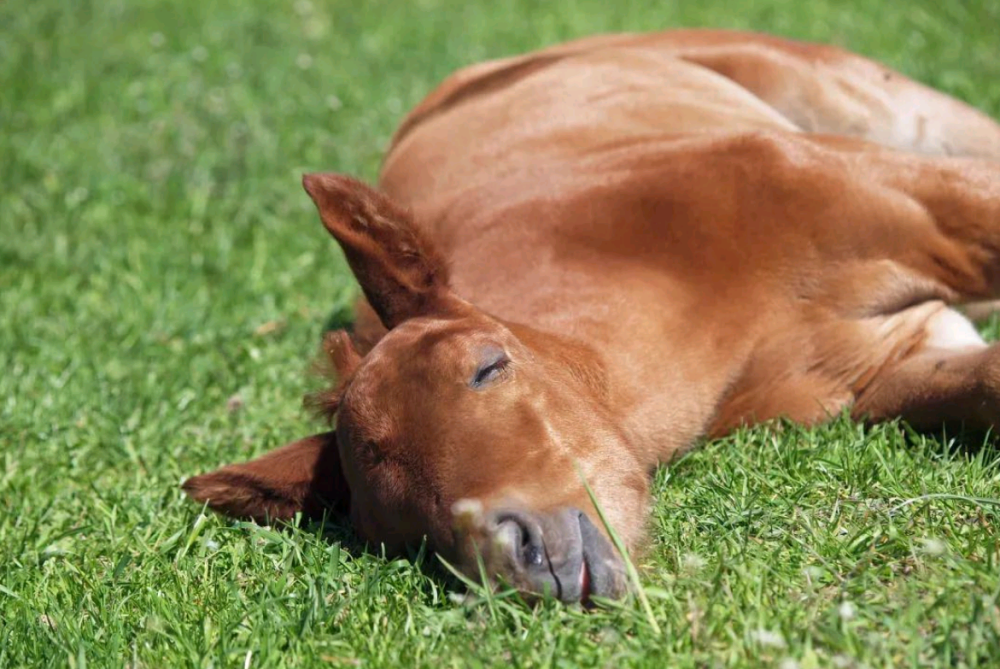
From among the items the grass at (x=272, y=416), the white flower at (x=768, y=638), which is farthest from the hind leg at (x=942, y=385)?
the white flower at (x=768, y=638)

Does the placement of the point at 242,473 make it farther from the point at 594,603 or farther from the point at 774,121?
the point at 774,121

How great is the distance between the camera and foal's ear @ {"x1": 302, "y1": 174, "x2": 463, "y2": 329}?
3902mm

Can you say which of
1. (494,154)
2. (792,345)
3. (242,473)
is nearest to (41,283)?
(494,154)

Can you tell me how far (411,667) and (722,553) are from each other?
746mm

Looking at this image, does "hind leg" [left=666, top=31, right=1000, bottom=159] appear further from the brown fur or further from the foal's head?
the foal's head

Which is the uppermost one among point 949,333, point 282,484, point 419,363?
point 419,363

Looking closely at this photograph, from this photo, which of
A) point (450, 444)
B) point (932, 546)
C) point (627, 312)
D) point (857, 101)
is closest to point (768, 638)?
point (932, 546)

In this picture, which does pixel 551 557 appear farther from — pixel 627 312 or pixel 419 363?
pixel 627 312

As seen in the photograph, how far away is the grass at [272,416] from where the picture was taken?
2990 millimetres

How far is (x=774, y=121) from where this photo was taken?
223 inches

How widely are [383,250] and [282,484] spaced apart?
73 centimetres

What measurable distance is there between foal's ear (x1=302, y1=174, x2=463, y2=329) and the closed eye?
0.40 metres

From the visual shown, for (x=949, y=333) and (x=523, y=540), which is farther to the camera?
(x=949, y=333)

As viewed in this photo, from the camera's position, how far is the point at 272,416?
16.6 ft
